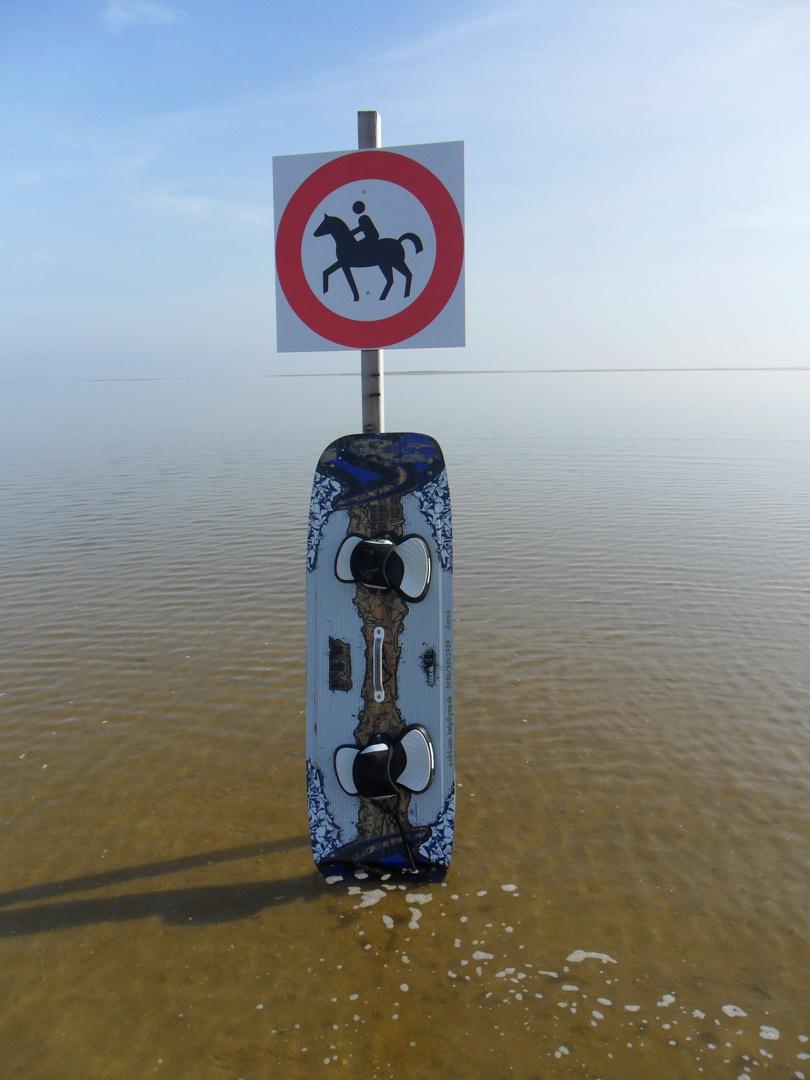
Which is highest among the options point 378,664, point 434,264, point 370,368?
point 434,264

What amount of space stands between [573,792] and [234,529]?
808 centimetres

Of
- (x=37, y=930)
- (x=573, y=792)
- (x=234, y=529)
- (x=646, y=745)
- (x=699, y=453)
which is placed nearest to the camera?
(x=37, y=930)

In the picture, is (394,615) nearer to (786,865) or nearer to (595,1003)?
(595,1003)

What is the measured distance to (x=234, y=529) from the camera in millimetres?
11805

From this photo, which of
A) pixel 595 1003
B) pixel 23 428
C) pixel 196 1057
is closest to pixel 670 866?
pixel 595 1003

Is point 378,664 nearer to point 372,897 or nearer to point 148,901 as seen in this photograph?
point 372,897

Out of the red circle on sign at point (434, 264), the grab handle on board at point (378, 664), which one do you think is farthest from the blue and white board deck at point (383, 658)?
the red circle on sign at point (434, 264)

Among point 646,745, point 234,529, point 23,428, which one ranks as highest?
point 23,428

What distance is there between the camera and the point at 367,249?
3.66 metres

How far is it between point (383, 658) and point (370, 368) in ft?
4.95

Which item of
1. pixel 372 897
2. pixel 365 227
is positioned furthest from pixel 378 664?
pixel 365 227

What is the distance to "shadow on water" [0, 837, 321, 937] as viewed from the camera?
12.3 feet

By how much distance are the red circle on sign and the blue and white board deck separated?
1.84 ft

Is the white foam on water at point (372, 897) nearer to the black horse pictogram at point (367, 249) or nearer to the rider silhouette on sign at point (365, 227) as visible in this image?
the black horse pictogram at point (367, 249)
